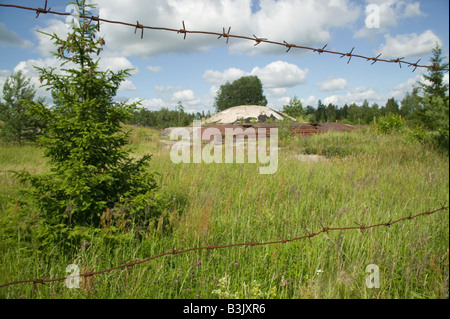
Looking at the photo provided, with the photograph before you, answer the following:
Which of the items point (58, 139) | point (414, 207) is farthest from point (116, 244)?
point (414, 207)

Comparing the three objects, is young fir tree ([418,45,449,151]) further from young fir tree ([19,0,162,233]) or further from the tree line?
young fir tree ([19,0,162,233])

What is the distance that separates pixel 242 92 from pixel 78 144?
9.42 metres

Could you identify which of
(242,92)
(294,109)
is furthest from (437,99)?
(294,109)

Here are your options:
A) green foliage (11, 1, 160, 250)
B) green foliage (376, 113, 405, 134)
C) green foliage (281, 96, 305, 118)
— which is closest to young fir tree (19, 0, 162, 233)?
green foliage (11, 1, 160, 250)

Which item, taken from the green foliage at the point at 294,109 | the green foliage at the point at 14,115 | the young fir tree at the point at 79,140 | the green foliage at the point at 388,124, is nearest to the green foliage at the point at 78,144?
the young fir tree at the point at 79,140

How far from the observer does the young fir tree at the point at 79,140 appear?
2.43 m

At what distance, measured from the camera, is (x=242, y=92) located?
11281 millimetres

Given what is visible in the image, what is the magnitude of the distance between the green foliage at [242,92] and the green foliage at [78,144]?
873cm

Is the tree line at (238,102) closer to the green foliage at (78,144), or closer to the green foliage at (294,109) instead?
the green foliage at (78,144)

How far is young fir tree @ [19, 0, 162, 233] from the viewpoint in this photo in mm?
2426

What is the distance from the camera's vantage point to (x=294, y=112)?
30.9 m

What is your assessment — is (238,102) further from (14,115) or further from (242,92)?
(14,115)
